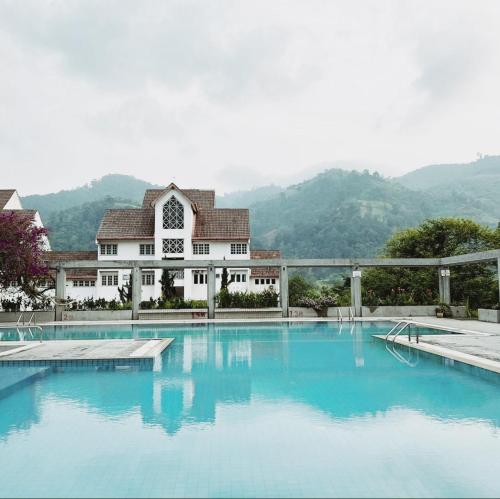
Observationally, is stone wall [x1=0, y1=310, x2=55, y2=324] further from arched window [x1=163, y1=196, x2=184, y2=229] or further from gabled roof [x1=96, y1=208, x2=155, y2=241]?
arched window [x1=163, y1=196, x2=184, y2=229]

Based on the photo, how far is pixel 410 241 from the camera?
3319 centimetres

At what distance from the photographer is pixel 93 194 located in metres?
119

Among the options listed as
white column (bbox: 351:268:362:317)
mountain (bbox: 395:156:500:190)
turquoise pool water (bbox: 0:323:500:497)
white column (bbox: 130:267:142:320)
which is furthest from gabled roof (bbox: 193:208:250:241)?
mountain (bbox: 395:156:500:190)

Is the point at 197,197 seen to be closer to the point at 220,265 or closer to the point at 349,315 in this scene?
the point at 220,265

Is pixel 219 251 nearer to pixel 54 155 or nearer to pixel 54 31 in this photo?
pixel 54 155

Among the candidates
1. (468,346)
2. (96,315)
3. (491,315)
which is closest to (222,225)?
(96,315)

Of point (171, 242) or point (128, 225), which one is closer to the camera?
point (171, 242)

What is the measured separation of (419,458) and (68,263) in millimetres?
21788

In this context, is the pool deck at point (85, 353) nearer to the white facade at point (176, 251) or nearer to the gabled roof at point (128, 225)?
the white facade at point (176, 251)

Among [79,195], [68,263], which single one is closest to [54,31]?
[68,263]

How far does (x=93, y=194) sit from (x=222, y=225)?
8827 centimetres

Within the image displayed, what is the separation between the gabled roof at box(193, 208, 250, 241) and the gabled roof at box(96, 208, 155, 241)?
3742mm

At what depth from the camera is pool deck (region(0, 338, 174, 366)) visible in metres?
10.3

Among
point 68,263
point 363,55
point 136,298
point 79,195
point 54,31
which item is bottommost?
point 136,298
